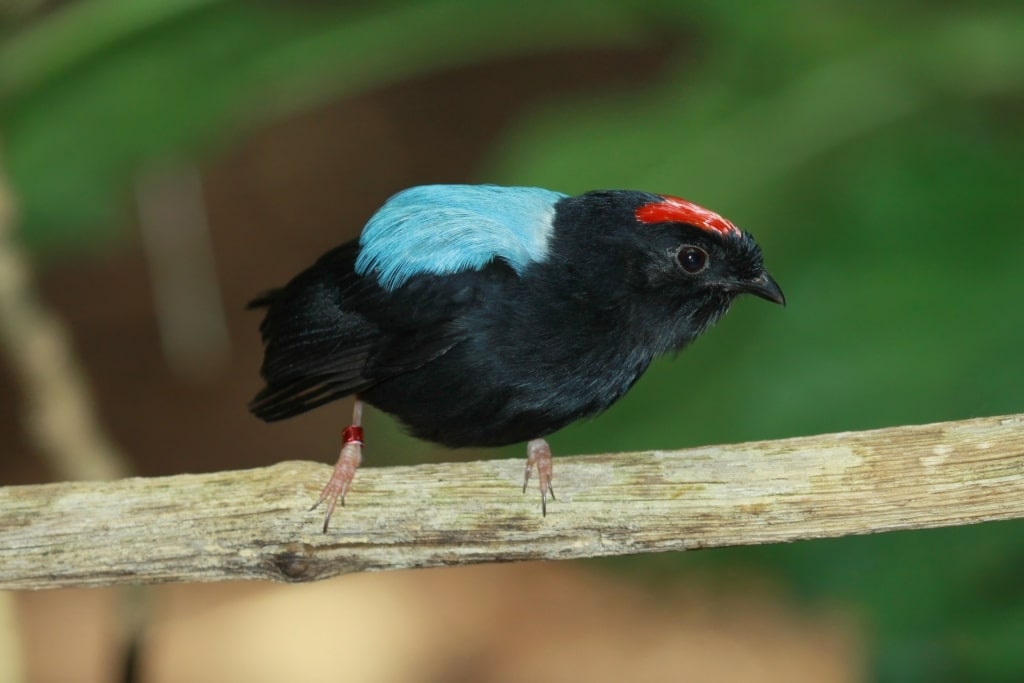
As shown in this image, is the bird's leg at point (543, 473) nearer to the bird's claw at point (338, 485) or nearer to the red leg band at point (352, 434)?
the bird's claw at point (338, 485)

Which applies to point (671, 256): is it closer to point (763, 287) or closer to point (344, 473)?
point (763, 287)

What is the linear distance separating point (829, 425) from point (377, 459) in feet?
5.12

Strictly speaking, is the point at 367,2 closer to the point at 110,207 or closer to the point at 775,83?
the point at 110,207

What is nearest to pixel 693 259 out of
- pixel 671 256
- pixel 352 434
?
pixel 671 256

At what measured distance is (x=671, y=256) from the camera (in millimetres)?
3338

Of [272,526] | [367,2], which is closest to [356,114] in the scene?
[367,2]

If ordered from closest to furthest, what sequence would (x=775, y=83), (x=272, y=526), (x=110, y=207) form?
(x=272, y=526) < (x=110, y=207) < (x=775, y=83)

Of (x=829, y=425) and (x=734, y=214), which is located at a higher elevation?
(x=734, y=214)

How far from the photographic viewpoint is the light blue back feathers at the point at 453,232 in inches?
133

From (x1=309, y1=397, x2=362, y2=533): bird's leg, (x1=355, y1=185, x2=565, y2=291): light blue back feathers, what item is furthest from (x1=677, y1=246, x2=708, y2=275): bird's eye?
(x1=309, y1=397, x2=362, y2=533): bird's leg

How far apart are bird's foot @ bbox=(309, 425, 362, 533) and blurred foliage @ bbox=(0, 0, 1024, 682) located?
92cm

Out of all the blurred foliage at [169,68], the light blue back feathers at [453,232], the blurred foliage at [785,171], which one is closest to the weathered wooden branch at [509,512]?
the light blue back feathers at [453,232]

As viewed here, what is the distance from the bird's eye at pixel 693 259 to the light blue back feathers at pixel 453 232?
0.38 meters

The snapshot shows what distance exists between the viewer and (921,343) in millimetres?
4141
